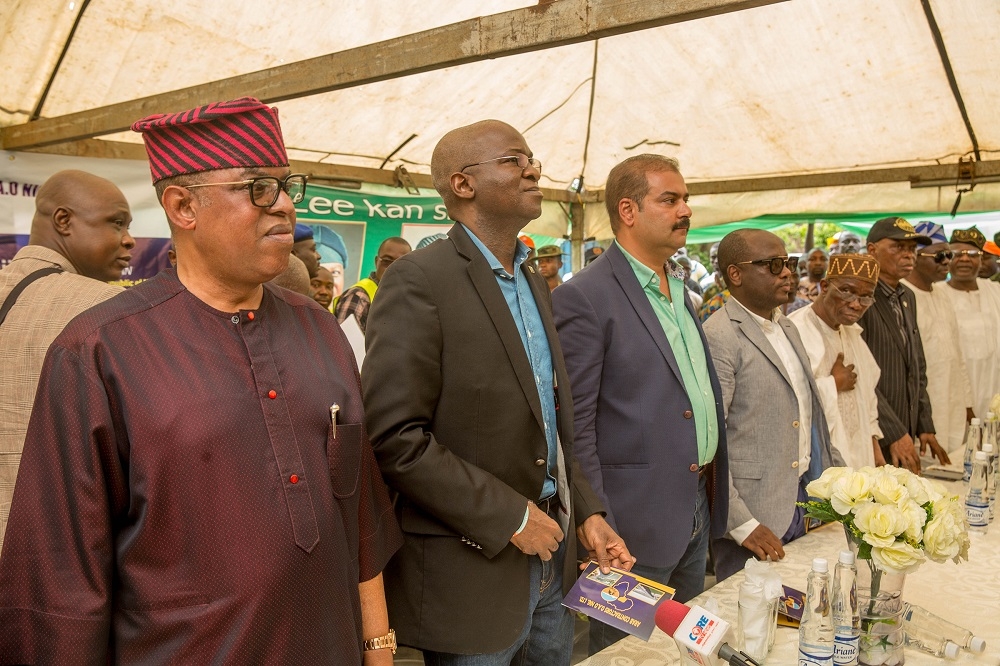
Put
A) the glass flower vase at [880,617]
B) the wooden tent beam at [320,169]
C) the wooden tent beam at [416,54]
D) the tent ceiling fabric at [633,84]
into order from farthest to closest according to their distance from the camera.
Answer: the wooden tent beam at [320,169] → the tent ceiling fabric at [633,84] → the wooden tent beam at [416,54] → the glass flower vase at [880,617]

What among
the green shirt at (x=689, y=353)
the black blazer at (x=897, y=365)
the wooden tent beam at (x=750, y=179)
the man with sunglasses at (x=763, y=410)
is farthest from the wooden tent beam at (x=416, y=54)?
the black blazer at (x=897, y=365)

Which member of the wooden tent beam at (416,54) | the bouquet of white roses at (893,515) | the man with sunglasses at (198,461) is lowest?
the bouquet of white roses at (893,515)

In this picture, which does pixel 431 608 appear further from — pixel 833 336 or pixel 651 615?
pixel 833 336

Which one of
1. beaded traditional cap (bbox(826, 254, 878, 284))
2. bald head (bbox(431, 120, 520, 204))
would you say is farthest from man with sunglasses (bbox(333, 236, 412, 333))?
beaded traditional cap (bbox(826, 254, 878, 284))

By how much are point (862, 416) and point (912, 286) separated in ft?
8.53

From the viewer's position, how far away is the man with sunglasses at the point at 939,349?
5.51 meters

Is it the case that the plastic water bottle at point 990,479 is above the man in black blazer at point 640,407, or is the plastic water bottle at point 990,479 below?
below

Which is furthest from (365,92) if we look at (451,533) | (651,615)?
(651,615)

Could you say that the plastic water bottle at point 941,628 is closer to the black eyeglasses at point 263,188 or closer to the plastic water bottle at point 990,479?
the plastic water bottle at point 990,479

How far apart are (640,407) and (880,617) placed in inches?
36.7

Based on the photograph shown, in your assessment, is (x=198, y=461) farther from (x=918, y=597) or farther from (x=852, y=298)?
(x=852, y=298)

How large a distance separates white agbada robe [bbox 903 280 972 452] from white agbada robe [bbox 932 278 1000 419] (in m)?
0.49

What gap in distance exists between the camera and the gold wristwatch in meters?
1.59

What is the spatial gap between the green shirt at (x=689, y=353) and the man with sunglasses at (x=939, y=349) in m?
3.53
